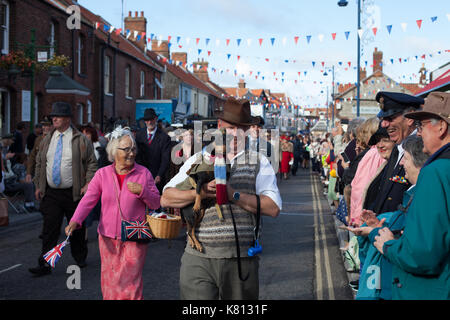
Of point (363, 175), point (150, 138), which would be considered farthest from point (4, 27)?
point (363, 175)

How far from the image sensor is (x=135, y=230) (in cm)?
474

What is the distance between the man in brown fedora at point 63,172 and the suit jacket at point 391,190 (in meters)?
4.04

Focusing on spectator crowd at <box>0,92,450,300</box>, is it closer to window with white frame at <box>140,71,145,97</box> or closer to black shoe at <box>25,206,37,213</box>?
black shoe at <box>25,206,37,213</box>

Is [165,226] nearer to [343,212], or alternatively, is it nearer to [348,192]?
[343,212]

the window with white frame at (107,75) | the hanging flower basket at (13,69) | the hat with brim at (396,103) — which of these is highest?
the window with white frame at (107,75)

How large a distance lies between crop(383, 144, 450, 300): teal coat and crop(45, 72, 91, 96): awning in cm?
2038

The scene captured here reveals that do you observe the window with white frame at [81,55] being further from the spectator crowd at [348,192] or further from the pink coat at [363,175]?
the pink coat at [363,175]

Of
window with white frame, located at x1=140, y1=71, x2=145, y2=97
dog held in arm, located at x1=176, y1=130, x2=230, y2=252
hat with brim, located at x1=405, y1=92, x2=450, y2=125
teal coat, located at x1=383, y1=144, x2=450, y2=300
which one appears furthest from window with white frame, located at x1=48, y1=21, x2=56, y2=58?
teal coat, located at x1=383, y1=144, x2=450, y2=300

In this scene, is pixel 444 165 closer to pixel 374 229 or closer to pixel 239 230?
pixel 374 229

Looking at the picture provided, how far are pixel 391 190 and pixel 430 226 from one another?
1.82 meters

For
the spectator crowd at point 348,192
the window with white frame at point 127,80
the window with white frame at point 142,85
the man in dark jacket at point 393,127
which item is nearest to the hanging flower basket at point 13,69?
the spectator crowd at point 348,192

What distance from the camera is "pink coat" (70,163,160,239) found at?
15.8ft

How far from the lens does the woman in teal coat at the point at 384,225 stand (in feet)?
10.5

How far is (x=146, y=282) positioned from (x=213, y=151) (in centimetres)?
333
